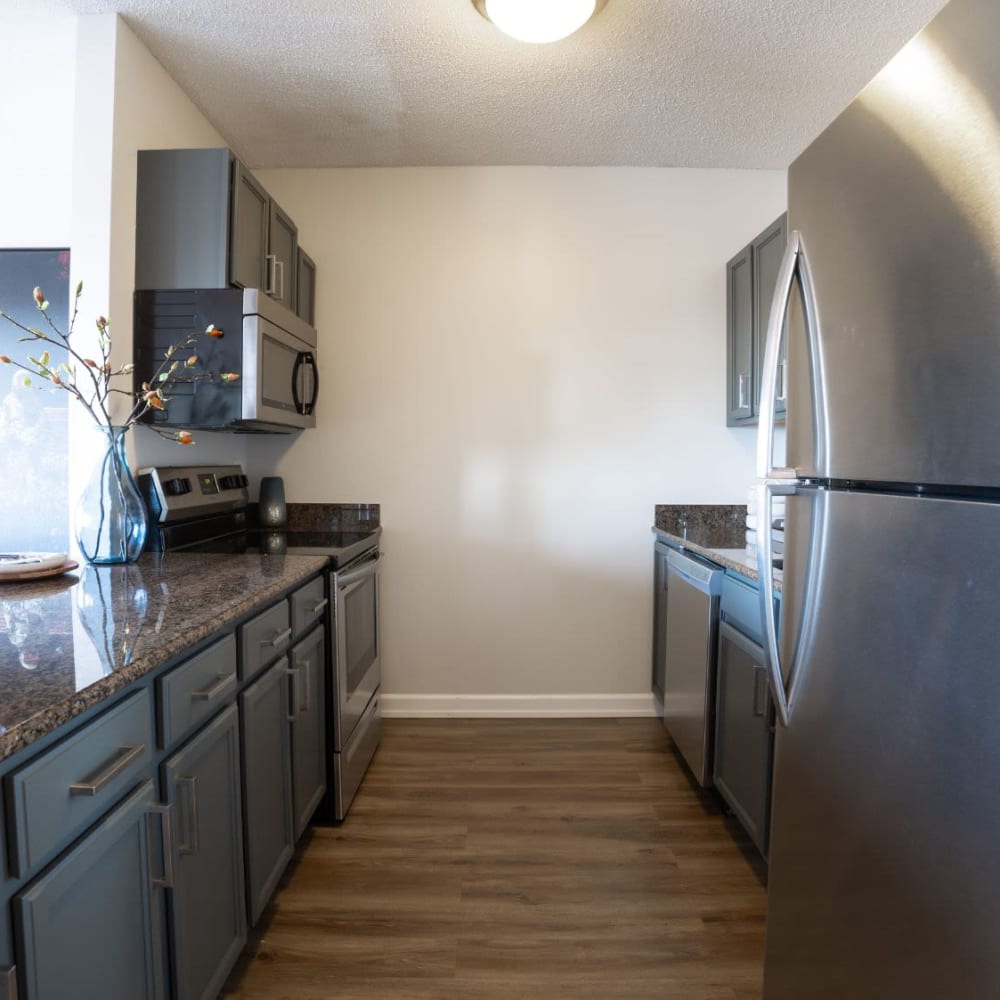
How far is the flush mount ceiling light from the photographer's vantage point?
189 centimetres

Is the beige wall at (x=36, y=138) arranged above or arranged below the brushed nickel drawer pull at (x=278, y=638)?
above

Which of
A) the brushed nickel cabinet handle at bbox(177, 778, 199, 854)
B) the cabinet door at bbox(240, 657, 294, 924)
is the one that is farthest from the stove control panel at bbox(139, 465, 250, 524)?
the brushed nickel cabinet handle at bbox(177, 778, 199, 854)

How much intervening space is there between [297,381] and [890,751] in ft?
7.97

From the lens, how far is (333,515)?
3.15 m

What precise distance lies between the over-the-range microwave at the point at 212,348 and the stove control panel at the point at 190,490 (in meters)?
0.18

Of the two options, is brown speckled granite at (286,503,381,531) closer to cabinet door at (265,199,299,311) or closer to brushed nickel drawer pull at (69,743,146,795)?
cabinet door at (265,199,299,311)

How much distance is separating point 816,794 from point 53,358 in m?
2.54

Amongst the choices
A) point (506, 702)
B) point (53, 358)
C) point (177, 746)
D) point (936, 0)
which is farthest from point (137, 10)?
point (506, 702)

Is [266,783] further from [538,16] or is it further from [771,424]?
[538,16]

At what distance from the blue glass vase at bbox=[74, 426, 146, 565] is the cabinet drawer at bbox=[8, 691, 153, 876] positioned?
37.1 inches

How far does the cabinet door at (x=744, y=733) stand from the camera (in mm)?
1840

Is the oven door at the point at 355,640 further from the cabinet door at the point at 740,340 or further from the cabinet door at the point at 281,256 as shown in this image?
the cabinet door at the point at 740,340

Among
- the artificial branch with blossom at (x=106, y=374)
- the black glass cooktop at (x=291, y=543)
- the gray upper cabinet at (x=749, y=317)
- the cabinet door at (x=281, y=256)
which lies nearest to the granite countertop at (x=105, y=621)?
the black glass cooktop at (x=291, y=543)

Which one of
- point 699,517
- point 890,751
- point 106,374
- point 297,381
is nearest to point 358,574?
point 297,381
